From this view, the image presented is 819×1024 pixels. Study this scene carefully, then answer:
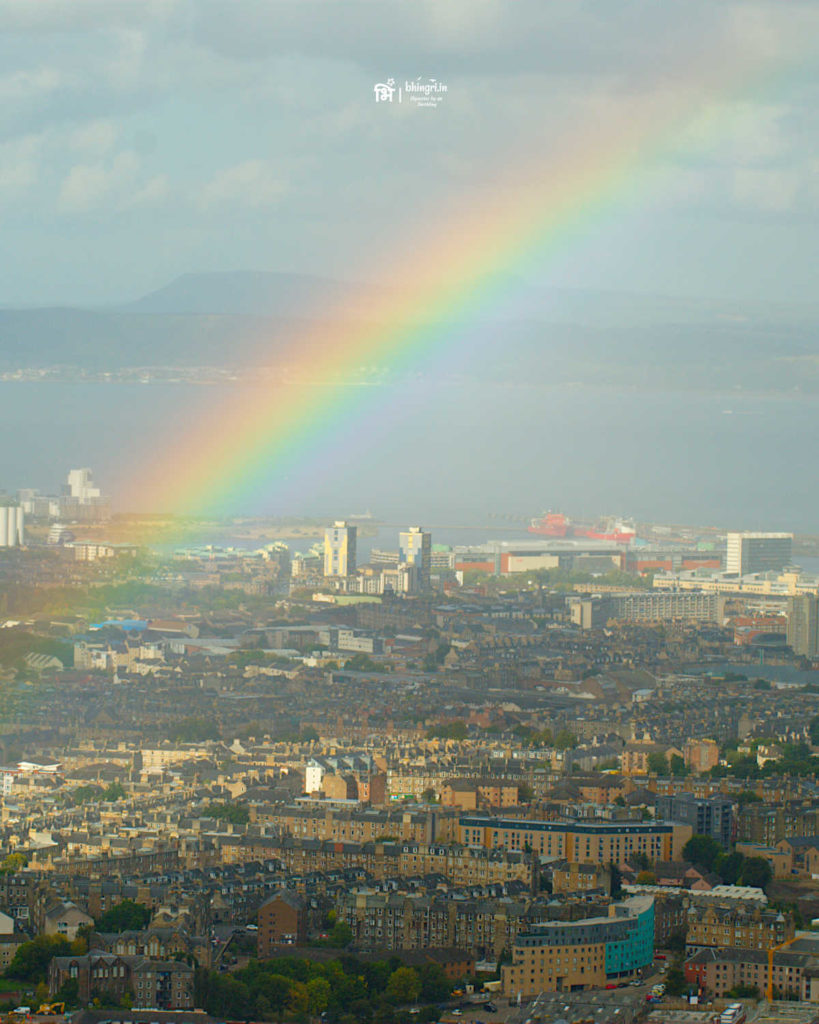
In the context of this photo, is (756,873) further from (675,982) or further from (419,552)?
(419,552)

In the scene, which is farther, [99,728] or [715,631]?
[715,631]

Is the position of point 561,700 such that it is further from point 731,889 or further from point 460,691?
point 731,889

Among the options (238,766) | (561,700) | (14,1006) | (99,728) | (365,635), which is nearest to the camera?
(14,1006)

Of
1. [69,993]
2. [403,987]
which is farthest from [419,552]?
[69,993]

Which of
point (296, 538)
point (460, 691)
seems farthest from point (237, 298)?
point (460, 691)

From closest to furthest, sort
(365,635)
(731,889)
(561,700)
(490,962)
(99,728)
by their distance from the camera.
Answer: (490,962) < (731,889) < (99,728) < (561,700) < (365,635)

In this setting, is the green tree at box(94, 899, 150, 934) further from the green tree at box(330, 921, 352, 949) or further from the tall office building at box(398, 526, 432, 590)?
the tall office building at box(398, 526, 432, 590)

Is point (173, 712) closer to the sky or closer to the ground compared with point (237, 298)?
closer to the ground
